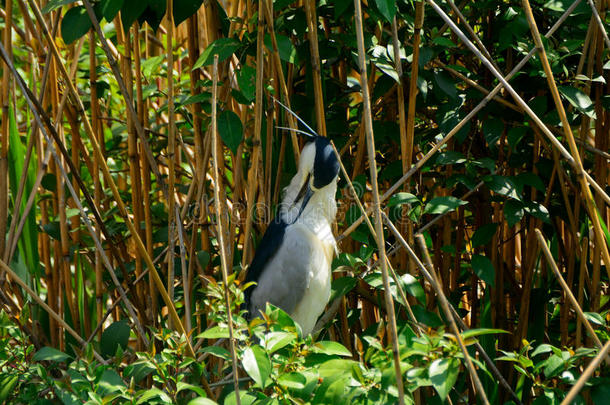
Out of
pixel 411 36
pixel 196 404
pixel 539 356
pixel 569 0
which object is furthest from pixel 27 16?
pixel 539 356

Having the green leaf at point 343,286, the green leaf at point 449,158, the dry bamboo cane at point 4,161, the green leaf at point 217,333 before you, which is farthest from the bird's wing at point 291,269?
the dry bamboo cane at point 4,161

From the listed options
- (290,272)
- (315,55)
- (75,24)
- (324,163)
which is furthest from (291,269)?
(75,24)

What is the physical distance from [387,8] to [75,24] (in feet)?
2.23

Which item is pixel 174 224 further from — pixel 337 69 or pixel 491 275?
pixel 491 275

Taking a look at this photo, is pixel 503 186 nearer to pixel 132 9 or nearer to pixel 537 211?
pixel 537 211

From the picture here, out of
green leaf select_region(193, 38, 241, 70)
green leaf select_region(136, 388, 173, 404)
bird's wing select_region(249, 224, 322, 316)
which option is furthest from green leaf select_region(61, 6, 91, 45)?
green leaf select_region(136, 388, 173, 404)

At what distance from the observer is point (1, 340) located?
1.27 meters

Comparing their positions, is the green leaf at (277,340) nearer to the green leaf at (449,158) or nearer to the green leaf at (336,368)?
the green leaf at (336,368)

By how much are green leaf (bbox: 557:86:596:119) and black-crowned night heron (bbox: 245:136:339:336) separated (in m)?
0.54

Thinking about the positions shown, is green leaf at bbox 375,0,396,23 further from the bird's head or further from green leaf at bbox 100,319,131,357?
green leaf at bbox 100,319,131,357

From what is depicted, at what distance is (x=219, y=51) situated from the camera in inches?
53.1

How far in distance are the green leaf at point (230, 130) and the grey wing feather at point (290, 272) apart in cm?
33

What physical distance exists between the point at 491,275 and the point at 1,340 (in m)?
1.04

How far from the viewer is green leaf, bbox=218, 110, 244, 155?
1407 mm
